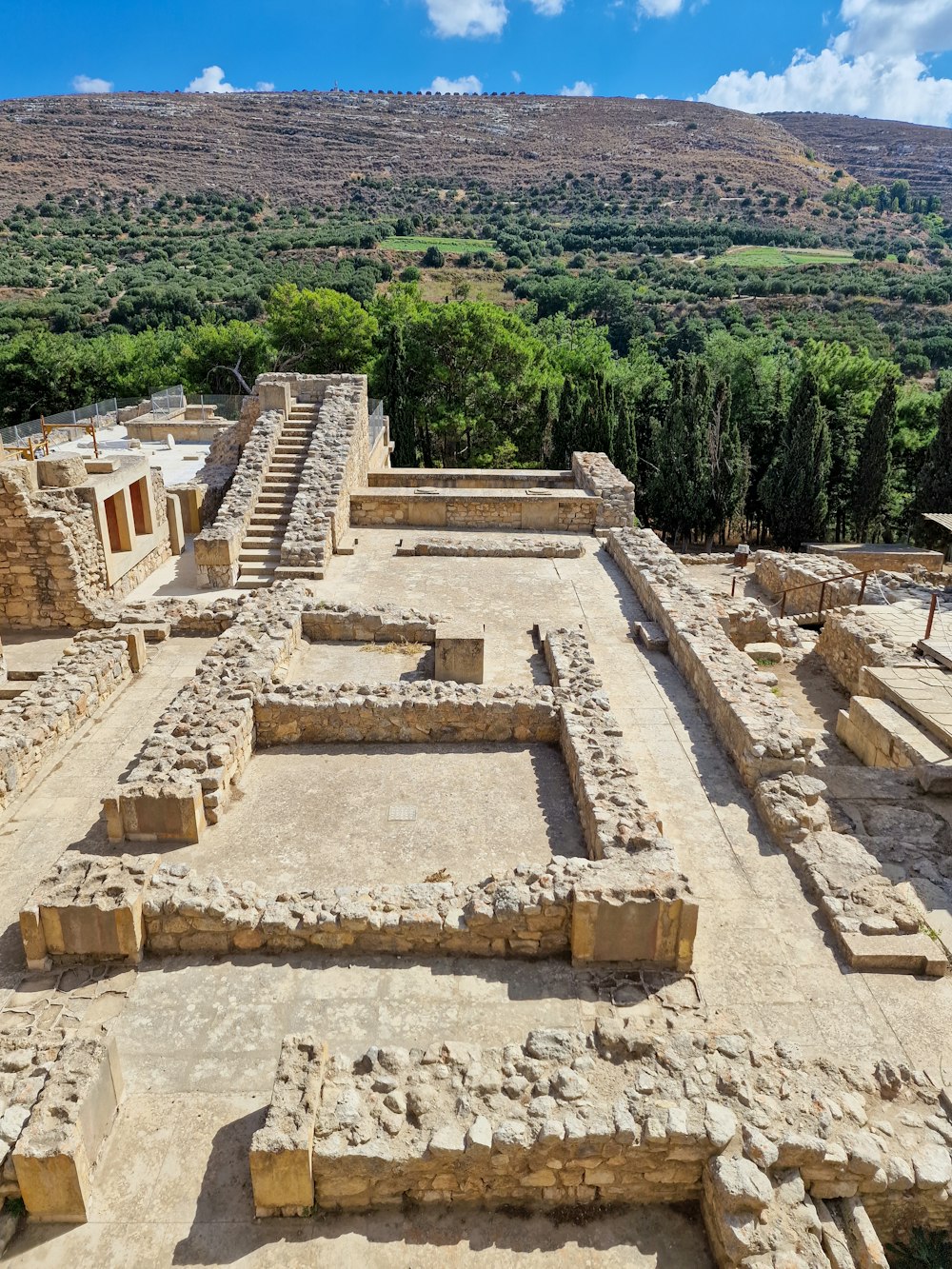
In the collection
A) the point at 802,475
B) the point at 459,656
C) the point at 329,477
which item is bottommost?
the point at 459,656

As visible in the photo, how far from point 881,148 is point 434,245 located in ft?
427

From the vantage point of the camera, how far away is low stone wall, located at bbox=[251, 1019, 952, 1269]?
15.6 feet

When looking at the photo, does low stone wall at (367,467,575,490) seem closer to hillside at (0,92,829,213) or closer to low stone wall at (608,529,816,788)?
low stone wall at (608,529,816,788)

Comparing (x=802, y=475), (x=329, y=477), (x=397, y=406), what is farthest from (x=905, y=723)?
(x=397, y=406)

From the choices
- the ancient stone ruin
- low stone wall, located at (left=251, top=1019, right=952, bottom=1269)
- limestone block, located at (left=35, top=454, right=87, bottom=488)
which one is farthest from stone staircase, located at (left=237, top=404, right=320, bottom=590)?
low stone wall, located at (left=251, top=1019, right=952, bottom=1269)

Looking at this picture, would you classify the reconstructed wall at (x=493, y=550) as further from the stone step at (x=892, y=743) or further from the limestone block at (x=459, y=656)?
the stone step at (x=892, y=743)

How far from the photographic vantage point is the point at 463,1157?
15.9ft

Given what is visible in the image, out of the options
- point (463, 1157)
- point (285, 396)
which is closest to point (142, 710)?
point (463, 1157)

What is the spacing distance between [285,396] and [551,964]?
16378 millimetres

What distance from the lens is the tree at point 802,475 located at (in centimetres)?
2669

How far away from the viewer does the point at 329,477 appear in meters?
17.4

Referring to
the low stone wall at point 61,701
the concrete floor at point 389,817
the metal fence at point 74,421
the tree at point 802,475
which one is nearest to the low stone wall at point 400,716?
the concrete floor at point 389,817

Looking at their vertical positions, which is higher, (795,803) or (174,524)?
(174,524)

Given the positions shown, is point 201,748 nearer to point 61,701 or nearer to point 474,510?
point 61,701
